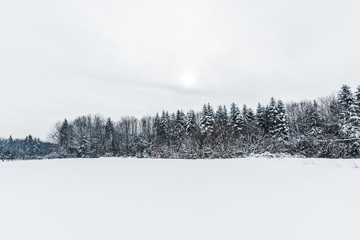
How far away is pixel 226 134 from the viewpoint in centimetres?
1159

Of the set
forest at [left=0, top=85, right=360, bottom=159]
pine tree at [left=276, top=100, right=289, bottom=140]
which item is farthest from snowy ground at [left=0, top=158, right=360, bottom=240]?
pine tree at [left=276, top=100, right=289, bottom=140]

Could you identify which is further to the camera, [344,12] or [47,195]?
[344,12]

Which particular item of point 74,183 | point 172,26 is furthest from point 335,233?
point 172,26

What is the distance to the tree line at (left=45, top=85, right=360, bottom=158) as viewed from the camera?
10.2 meters

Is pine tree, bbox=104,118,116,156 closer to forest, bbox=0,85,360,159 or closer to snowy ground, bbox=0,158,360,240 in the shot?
forest, bbox=0,85,360,159

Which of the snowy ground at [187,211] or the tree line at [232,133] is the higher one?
the tree line at [232,133]

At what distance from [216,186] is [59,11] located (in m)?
6.36

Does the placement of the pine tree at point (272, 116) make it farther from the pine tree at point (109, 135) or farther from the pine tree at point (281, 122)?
the pine tree at point (109, 135)

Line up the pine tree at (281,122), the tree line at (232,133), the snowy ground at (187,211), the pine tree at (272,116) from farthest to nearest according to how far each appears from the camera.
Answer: the pine tree at (272,116), the pine tree at (281,122), the tree line at (232,133), the snowy ground at (187,211)

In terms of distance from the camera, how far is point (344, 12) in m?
6.41

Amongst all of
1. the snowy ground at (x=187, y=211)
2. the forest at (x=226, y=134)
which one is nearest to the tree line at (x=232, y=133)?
the forest at (x=226, y=134)

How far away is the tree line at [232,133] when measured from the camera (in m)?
10.2

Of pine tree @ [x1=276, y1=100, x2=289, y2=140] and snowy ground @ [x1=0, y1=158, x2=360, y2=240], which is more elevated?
pine tree @ [x1=276, y1=100, x2=289, y2=140]

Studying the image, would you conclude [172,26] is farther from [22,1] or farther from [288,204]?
[288,204]
